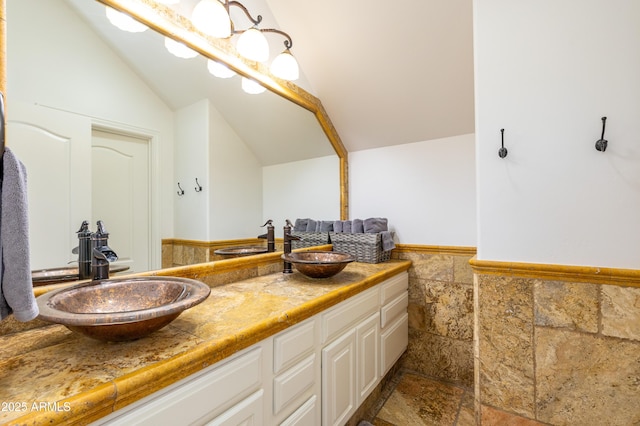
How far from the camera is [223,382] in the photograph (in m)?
0.79

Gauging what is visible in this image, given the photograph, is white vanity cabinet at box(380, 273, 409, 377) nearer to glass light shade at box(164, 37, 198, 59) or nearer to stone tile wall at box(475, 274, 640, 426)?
stone tile wall at box(475, 274, 640, 426)

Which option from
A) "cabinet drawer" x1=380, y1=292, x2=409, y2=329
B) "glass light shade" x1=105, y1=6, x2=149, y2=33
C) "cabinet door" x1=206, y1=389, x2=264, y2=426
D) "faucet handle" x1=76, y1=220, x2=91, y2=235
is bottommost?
"cabinet drawer" x1=380, y1=292, x2=409, y2=329

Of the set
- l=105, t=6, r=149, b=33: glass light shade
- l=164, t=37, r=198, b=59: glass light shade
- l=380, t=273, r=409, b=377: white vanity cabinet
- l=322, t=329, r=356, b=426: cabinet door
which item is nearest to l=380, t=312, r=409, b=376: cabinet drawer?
l=380, t=273, r=409, b=377: white vanity cabinet

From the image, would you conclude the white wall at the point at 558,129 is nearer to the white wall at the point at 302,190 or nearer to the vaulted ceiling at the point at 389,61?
the vaulted ceiling at the point at 389,61

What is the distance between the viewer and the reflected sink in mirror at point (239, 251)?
151 cm

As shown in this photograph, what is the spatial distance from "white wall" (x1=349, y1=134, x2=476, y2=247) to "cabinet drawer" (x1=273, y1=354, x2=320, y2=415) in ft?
4.51

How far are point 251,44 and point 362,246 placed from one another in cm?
150

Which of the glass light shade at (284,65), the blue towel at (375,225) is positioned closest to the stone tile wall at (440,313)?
the blue towel at (375,225)

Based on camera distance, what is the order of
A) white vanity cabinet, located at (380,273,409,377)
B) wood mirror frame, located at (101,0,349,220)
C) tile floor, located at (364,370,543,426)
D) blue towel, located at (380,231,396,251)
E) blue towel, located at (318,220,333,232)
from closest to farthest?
1. wood mirror frame, located at (101,0,349,220)
2. tile floor, located at (364,370,543,426)
3. white vanity cabinet, located at (380,273,409,377)
4. blue towel, located at (380,231,396,251)
5. blue towel, located at (318,220,333,232)

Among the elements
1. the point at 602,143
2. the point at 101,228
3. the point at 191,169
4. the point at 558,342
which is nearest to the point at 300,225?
the point at 191,169

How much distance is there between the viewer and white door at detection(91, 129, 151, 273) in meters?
1.04

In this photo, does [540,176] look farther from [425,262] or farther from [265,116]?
[265,116]

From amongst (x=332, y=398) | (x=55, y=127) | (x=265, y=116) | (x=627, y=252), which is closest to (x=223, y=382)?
(x=332, y=398)

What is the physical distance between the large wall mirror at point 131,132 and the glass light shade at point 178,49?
32mm
